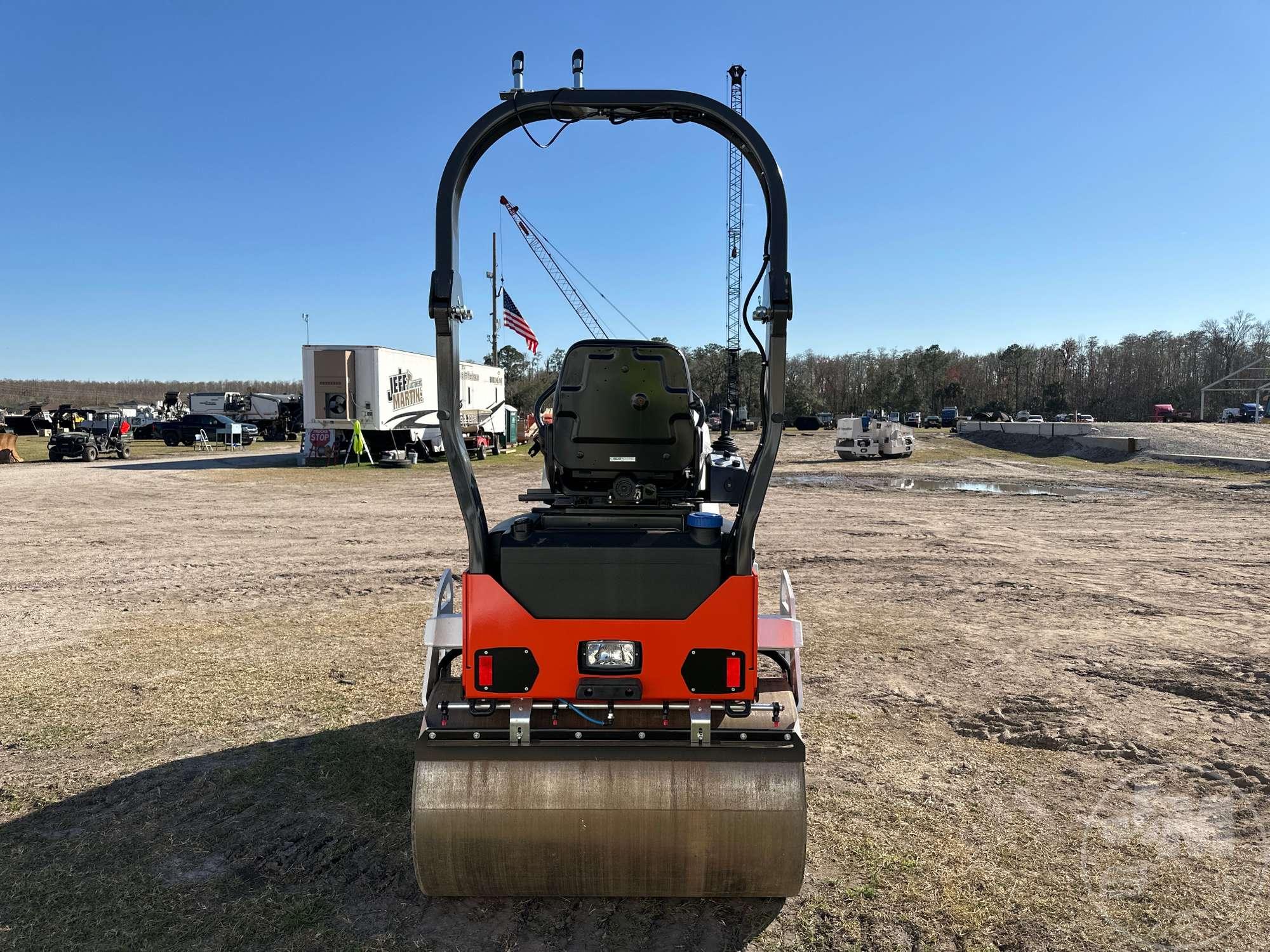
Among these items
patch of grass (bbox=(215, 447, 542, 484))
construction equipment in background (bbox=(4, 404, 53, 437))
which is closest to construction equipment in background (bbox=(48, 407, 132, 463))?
patch of grass (bbox=(215, 447, 542, 484))

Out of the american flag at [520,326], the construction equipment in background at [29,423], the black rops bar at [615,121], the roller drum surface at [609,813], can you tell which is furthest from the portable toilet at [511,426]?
the roller drum surface at [609,813]

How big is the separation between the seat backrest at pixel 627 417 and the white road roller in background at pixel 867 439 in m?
28.8

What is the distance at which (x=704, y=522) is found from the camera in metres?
3.29

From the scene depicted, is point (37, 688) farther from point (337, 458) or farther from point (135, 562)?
point (337, 458)

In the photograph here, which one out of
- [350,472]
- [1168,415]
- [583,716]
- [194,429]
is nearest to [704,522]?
[583,716]

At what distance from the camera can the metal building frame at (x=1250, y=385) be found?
71062 mm

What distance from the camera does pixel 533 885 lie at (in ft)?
10.5

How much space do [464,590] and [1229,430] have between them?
46.9 meters

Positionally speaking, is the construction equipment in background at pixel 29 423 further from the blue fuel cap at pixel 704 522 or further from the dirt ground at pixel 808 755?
the blue fuel cap at pixel 704 522

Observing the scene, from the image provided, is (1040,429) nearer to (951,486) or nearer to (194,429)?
(951,486)

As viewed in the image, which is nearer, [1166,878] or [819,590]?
[1166,878]

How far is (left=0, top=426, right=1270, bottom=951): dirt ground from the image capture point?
3.35m

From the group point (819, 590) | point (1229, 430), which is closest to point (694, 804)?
point (819, 590)

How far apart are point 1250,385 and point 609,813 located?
96.7m
